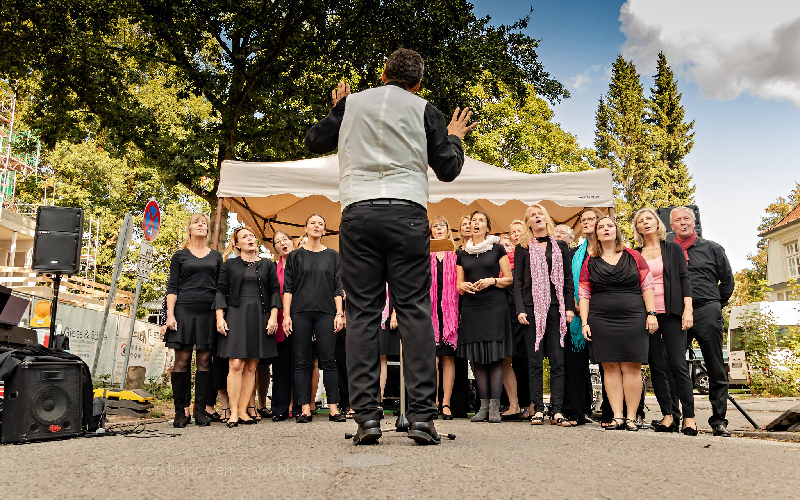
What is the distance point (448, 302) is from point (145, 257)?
4408 millimetres

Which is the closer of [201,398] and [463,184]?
[201,398]

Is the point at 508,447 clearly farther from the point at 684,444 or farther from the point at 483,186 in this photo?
the point at 483,186

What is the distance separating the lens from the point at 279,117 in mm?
15094

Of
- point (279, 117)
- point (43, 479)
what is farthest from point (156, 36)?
point (43, 479)

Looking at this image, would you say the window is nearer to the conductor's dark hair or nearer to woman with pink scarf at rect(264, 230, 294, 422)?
woman with pink scarf at rect(264, 230, 294, 422)

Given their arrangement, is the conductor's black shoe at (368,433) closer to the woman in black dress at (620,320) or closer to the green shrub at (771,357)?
the woman in black dress at (620,320)

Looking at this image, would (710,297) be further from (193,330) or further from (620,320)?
(193,330)

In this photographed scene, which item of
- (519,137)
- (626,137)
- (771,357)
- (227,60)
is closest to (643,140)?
(626,137)

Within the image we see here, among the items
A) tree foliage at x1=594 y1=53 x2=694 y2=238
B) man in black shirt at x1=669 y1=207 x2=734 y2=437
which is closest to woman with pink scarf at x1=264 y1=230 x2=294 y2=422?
man in black shirt at x1=669 y1=207 x2=734 y2=437

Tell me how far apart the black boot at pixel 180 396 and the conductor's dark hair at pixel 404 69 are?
3.90m

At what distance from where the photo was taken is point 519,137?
30.0 m

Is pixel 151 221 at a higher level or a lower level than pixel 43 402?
higher

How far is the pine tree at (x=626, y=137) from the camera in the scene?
47875mm

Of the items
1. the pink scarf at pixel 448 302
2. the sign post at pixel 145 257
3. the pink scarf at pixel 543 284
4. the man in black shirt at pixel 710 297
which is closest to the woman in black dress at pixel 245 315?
the pink scarf at pixel 448 302
